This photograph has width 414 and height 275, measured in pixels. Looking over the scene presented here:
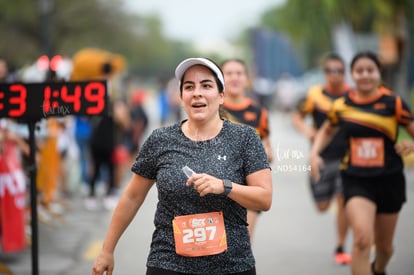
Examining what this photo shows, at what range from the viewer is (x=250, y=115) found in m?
5.97

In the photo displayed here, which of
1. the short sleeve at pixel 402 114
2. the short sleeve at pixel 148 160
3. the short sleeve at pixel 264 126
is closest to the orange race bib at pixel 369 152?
the short sleeve at pixel 402 114

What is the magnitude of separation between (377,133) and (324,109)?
6.32 feet

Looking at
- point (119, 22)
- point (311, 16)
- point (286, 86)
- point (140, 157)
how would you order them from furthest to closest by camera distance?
1. point (119, 22)
2. point (286, 86)
3. point (311, 16)
4. point (140, 157)

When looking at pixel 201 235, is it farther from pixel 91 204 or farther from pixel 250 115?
pixel 91 204

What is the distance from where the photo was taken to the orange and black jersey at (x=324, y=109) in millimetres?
7441

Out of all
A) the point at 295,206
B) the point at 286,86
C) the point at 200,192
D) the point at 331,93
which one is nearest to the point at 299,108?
the point at 331,93

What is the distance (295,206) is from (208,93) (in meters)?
7.52

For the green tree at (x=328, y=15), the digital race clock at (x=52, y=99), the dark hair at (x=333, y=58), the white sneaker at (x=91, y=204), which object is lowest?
the white sneaker at (x=91, y=204)

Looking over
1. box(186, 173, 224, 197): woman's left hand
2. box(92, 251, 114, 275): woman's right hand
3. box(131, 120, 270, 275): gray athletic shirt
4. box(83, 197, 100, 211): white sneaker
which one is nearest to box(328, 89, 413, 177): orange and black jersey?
box(131, 120, 270, 275): gray athletic shirt

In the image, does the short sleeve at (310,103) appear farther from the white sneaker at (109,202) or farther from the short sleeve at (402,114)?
the white sneaker at (109,202)

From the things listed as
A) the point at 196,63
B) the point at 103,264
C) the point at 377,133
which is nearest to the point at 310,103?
the point at 377,133

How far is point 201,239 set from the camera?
334 cm

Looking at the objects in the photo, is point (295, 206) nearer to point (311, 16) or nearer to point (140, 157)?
point (311, 16)

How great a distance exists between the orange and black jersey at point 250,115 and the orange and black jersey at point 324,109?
5.23ft
